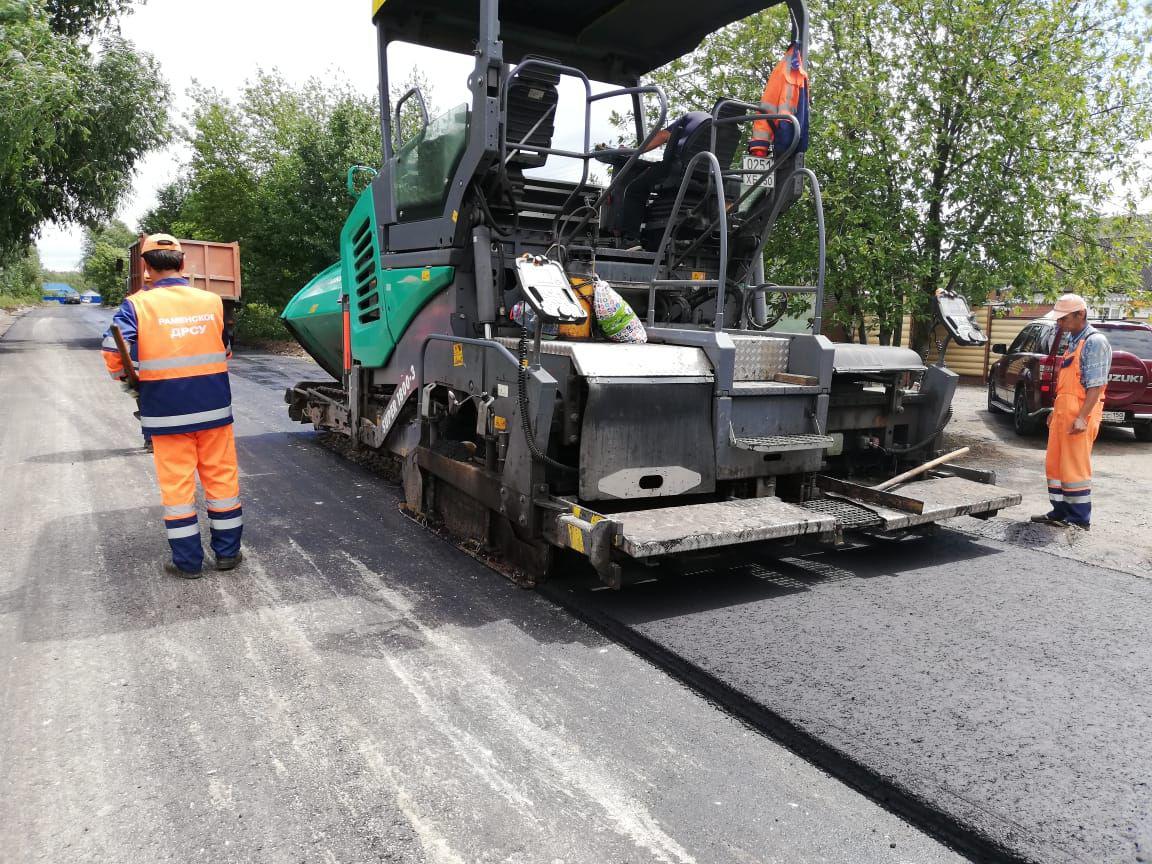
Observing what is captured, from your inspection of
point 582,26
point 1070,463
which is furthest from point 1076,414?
point 582,26

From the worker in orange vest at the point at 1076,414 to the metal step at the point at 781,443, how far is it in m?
2.28

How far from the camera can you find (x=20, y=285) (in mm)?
68250

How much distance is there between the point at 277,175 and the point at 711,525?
66.4 feet

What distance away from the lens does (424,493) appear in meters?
5.49

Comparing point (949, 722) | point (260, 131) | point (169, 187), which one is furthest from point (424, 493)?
point (169, 187)

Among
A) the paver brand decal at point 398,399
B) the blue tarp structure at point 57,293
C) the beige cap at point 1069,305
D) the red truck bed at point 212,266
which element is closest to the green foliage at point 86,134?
the red truck bed at point 212,266

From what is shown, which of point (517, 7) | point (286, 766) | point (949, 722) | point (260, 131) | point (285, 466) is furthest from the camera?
point (260, 131)

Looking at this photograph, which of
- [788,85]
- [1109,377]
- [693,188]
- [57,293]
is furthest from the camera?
[57,293]

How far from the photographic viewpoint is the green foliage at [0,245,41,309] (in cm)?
5350

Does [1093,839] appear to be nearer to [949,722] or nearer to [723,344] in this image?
[949,722]

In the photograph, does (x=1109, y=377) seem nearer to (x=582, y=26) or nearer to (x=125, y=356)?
(x=582, y=26)

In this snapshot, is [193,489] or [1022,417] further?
[1022,417]

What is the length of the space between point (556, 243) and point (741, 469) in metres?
1.92

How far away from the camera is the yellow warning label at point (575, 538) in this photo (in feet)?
A: 12.5
